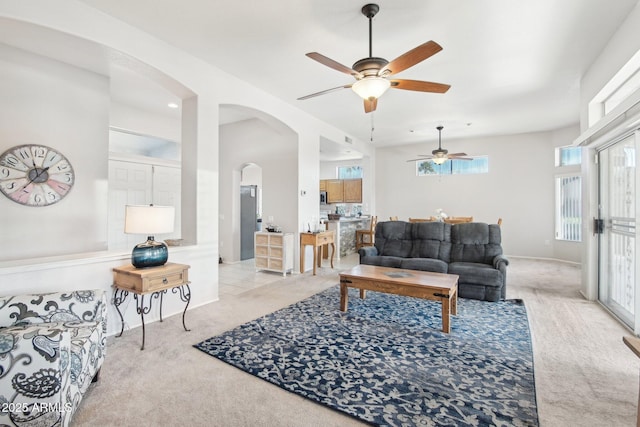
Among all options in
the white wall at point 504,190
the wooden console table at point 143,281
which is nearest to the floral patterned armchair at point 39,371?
the wooden console table at point 143,281

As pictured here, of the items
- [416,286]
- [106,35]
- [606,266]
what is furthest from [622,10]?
[106,35]

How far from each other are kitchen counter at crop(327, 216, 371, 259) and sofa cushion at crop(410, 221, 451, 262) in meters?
2.35

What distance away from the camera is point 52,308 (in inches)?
76.3

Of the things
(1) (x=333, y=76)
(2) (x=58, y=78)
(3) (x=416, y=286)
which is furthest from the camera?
(1) (x=333, y=76)

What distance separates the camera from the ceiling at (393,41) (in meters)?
2.77

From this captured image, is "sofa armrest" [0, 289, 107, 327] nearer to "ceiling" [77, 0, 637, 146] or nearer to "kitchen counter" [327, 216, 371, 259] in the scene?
"ceiling" [77, 0, 637, 146]

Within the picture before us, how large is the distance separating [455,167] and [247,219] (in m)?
5.70

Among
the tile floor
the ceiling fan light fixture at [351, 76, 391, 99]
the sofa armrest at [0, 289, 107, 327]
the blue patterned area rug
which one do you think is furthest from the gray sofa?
the sofa armrest at [0, 289, 107, 327]

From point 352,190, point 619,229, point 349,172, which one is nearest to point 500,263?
point 619,229

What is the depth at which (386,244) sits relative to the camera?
5.22m

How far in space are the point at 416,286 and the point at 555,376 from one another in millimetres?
1227

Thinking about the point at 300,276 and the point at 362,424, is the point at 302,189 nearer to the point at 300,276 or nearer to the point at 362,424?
the point at 300,276

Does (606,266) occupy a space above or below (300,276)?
above

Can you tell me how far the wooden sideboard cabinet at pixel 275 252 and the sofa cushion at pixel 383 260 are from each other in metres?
1.41
